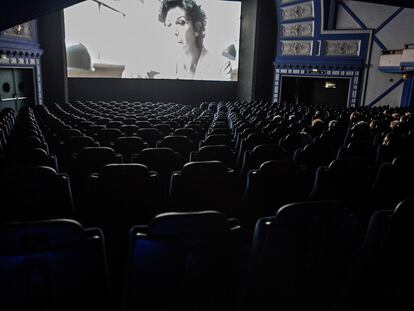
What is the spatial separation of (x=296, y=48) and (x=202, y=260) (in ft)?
76.8

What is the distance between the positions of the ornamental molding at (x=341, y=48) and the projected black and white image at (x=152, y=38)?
6.30 m

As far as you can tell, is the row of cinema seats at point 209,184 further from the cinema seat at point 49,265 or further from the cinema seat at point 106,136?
the cinema seat at point 106,136

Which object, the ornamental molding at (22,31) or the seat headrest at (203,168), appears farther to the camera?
the ornamental molding at (22,31)

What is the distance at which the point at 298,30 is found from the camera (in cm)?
2283

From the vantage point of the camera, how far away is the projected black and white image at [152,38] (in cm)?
2045

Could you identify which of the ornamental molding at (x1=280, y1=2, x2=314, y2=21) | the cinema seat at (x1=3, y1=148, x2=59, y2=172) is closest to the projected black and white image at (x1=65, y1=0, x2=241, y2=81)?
the ornamental molding at (x1=280, y1=2, x2=314, y2=21)

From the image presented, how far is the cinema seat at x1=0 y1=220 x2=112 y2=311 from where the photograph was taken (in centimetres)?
162

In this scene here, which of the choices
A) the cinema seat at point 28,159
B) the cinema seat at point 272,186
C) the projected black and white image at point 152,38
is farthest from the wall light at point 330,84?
the cinema seat at point 28,159

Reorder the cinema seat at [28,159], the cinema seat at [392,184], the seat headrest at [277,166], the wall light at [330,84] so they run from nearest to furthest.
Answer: the seat headrest at [277,166]
the cinema seat at [392,184]
the cinema seat at [28,159]
the wall light at [330,84]

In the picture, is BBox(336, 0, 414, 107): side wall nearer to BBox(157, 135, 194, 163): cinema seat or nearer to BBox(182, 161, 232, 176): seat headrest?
BBox(157, 135, 194, 163): cinema seat

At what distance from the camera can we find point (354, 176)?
3734 millimetres

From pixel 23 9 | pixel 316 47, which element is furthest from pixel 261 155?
pixel 316 47

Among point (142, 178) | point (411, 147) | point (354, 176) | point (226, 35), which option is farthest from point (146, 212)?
point (226, 35)

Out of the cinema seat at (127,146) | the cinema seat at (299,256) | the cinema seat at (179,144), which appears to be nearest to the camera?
the cinema seat at (299,256)
